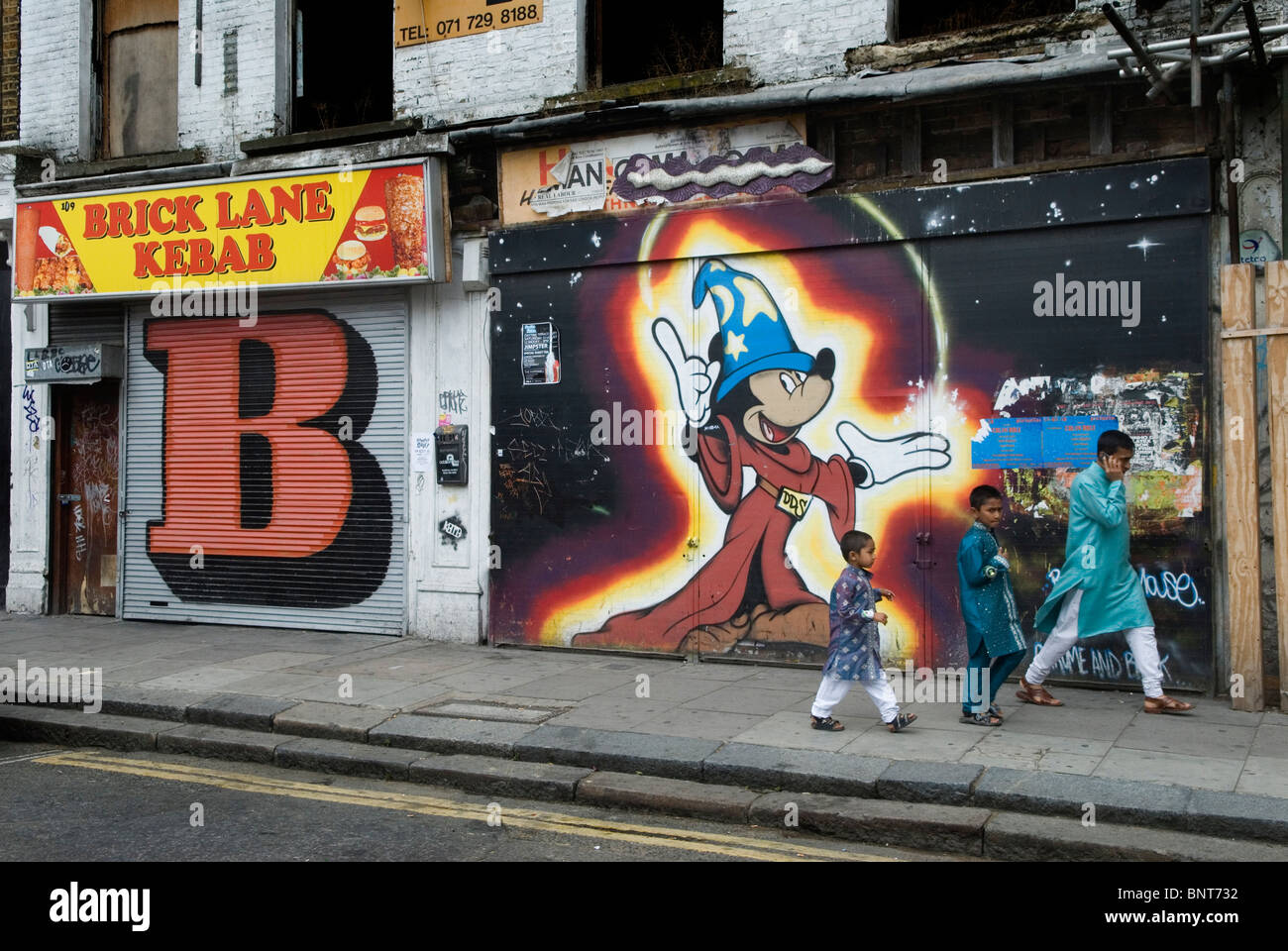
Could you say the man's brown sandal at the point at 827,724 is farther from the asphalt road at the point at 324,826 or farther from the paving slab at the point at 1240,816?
Result: the paving slab at the point at 1240,816

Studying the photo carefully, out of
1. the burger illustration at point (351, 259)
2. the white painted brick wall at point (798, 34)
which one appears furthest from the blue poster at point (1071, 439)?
the burger illustration at point (351, 259)

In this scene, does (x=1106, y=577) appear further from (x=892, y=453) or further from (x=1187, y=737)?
(x=892, y=453)

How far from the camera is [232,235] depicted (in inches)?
468

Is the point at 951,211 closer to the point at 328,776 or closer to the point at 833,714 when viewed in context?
the point at 833,714

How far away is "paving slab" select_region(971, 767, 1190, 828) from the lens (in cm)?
582

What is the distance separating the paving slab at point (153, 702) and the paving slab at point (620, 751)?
2730mm

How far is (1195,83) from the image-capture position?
23.8 feet

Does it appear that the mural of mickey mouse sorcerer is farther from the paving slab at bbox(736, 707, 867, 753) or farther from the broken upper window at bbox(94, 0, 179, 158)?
the broken upper window at bbox(94, 0, 179, 158)

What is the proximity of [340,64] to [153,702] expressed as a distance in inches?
272

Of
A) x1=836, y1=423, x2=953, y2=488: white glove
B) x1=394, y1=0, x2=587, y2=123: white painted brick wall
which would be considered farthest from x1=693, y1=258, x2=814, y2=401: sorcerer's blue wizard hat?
x1=394, y1=0, x2=587, y2=123: white painted brick wall

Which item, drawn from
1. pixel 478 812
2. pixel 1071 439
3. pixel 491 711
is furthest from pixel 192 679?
pixel 1071 439

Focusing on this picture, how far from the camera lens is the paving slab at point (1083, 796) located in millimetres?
5816
